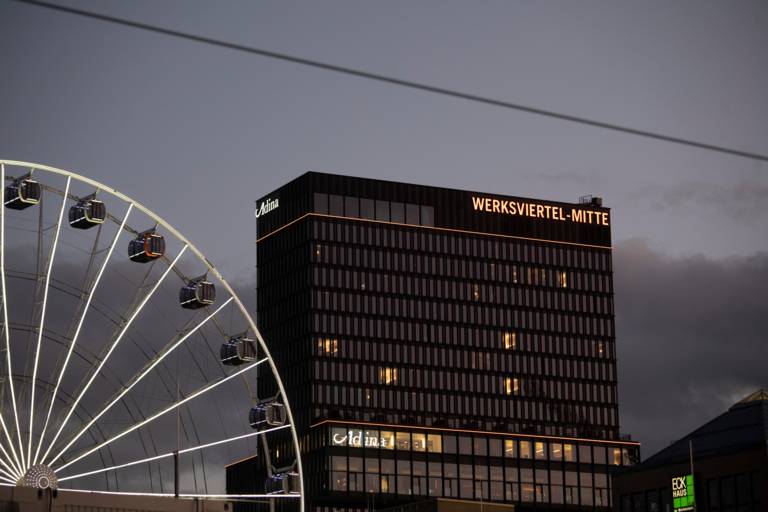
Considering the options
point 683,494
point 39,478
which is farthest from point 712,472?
point 39,478

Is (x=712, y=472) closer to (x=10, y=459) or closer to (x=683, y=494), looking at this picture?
(x=683, y=494)

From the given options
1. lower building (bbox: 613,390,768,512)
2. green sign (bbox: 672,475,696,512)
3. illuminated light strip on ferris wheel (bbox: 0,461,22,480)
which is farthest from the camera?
green sign (bbox: 672,475,696,512)

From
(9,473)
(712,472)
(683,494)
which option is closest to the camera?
(9,473)

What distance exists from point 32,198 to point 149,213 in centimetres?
671

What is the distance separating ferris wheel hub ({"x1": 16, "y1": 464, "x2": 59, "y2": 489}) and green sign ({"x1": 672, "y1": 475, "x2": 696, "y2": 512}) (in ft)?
146

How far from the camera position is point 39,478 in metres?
90.9

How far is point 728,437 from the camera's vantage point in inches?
4636

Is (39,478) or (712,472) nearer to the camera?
(39,478)

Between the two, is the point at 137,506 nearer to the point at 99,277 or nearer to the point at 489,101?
the point at 99,277

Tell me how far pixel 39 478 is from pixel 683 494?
46.0 meters

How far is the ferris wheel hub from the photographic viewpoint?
297ft

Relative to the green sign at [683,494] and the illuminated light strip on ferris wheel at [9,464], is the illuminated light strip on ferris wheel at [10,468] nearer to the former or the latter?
the illuminated light strip on ferris wheel at [9,464]

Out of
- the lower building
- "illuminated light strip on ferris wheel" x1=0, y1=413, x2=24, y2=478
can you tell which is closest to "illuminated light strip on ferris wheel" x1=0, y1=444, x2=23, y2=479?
"illuminated light strip on ferris wheel" x1=0, y1=413, x2=24, y2=478

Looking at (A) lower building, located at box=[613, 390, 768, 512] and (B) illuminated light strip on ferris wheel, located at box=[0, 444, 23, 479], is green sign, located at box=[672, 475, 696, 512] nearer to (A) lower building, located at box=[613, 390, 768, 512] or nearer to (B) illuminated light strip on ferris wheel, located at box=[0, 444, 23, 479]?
(A) lower building, located at box=[613, 390, 768, 512]
